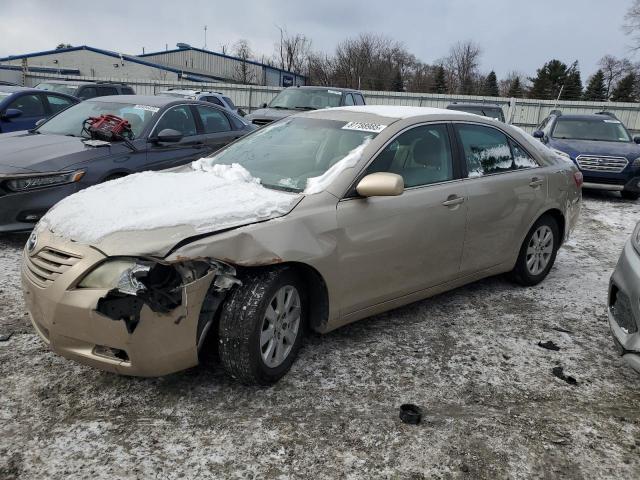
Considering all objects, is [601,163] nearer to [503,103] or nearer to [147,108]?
[147,108]

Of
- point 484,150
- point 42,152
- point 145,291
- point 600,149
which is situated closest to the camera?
point 145,291

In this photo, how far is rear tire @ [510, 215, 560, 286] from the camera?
4879mm

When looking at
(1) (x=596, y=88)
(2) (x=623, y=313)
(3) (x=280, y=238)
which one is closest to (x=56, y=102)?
(3) (x=280, y=238)

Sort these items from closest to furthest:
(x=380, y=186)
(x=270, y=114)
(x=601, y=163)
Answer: (x=380, y=186) < (x=601, y=163) < (x=270, y=114)

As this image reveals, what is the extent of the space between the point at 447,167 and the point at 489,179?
47cm

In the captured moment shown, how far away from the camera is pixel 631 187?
9.96m

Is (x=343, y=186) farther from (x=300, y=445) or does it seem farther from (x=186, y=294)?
(x=300, y=445)

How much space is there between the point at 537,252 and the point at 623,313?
1859 mm

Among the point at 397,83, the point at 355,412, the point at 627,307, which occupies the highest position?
the point at 397,83

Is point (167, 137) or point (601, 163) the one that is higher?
point (167, 137)

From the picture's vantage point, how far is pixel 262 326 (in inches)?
116

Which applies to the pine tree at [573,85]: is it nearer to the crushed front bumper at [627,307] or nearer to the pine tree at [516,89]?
the pine tree at [516,89]

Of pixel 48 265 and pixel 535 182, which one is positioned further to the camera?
pixel 535 182

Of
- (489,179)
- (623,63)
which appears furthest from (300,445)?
(623,63)
